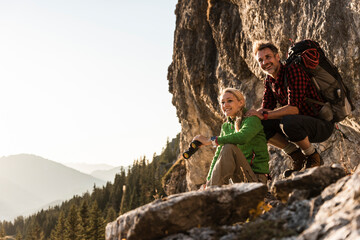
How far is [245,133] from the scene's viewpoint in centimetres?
514

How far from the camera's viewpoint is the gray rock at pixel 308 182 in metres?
3.36

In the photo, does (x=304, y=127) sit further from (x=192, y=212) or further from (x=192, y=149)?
(x=192, y=212)

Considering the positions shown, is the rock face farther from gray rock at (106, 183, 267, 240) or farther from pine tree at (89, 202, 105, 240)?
pine tree at (89, 202, 105, 240)

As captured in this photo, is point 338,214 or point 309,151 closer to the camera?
point 338,214

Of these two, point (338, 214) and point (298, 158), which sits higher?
point (298, 158)

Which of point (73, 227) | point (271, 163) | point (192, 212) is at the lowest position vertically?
point (73, 227)

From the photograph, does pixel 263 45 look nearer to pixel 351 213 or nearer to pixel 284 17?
pixel 351 213

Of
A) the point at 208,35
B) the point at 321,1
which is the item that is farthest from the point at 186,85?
the point at 321,1

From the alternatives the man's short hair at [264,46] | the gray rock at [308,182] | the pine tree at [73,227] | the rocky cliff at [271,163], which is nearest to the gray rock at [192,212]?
the rocky cliff at [271,163]

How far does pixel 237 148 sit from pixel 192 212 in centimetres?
198

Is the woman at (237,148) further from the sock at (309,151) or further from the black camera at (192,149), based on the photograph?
the sock at (309,151)

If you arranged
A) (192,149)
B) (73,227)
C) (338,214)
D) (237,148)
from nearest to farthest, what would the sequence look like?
(338,214) → (237,148) → (192,149) → (73,227)

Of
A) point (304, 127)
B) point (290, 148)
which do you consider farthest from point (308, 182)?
point (290, 148)

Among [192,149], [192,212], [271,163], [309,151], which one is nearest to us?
[192,212]
